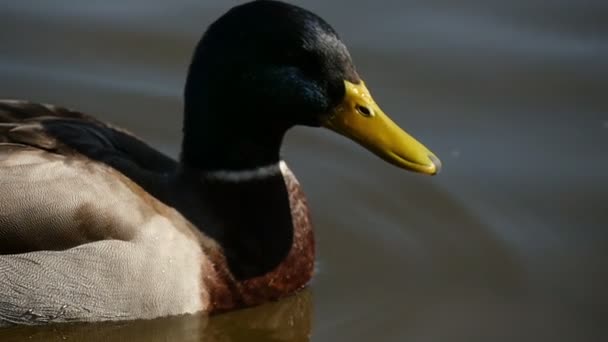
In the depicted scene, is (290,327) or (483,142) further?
(483,142)

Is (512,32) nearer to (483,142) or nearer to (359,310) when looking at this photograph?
(483,142)

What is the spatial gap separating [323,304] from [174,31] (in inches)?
→ 113

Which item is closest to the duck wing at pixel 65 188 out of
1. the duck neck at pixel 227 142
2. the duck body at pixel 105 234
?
the duck body at pixel 105 234

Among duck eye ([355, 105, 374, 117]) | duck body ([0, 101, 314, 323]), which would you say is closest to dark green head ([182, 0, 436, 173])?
duck eye ([355, 105, 374, 117])

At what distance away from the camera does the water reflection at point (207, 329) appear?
22.1 feet

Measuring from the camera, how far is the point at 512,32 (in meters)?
9.46

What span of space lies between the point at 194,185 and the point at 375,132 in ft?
3.24

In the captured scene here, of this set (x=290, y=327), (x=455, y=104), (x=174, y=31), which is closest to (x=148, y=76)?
(x=174, y=31)

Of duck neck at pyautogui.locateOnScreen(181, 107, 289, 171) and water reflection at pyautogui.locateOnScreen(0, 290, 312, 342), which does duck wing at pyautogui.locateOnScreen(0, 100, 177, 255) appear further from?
water reflection at pyautogui.locateOnScreen(0, 290, 312, 342)

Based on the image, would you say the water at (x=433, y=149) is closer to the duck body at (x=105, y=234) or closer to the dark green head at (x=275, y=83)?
the duck body at (x=105, y=234)

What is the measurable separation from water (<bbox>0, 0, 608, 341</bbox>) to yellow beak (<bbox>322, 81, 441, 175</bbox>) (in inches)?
34.5

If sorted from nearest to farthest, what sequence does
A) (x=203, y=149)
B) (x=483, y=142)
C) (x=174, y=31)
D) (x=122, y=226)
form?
(x=122, y=226) → (x=203, y=149) → (x=483, y=142) → (x=174, y=31)

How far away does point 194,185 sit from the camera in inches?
278

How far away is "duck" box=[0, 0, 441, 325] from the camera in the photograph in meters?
6.55
